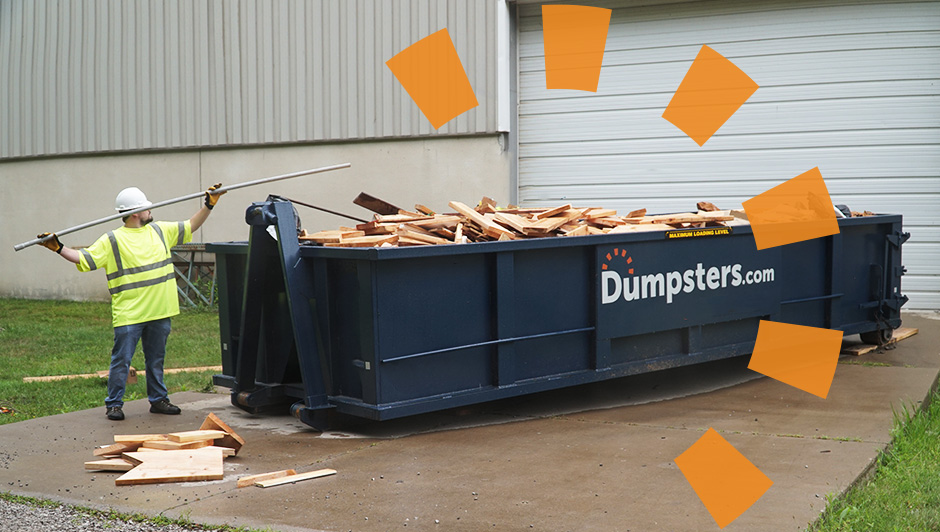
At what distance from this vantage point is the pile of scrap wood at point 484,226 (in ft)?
22.6

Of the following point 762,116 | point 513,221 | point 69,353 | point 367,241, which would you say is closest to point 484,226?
point 513,221

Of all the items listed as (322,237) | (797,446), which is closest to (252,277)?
(322,237)

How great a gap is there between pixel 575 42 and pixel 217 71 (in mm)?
6104

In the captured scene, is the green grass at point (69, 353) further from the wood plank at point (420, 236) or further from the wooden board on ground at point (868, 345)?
the wooden board on ground at point (868, 345)

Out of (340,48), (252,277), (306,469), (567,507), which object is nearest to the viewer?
(567,507)

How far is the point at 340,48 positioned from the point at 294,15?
1011mm

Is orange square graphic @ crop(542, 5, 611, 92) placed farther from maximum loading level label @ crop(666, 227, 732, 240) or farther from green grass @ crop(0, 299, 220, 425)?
green grass @ crop(0, 299, 220, 425)

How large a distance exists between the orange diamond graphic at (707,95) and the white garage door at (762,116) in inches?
4.2

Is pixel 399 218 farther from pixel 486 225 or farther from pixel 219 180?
pixel 219 180

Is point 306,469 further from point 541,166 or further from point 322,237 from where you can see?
point 541,166

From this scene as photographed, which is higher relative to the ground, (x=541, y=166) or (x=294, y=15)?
(x=294, y=15)

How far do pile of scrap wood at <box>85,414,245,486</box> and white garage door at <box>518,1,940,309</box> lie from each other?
888 centimetres

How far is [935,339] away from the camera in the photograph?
10680 mm

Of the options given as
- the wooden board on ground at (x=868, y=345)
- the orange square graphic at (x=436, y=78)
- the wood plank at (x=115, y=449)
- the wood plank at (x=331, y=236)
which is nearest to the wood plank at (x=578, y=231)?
the wood plank at (x=331, y=236)
